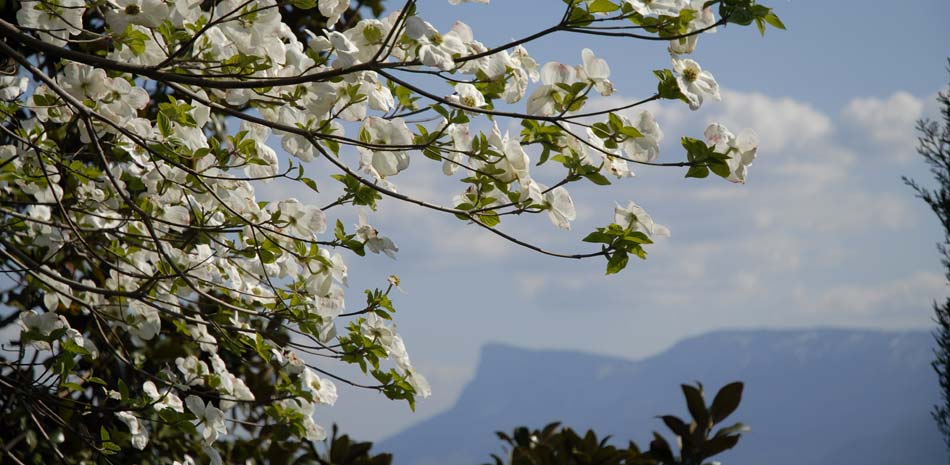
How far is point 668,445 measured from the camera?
8.48ft

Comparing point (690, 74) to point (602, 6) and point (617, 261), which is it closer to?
point (602, 6)

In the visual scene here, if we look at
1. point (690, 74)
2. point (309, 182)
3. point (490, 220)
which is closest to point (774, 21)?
point (690, 74)

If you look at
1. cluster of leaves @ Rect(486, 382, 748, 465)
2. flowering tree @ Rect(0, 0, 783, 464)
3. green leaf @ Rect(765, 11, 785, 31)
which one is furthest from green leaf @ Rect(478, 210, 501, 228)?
cluster of leaves @ Rect(486, 382, 748, 465)

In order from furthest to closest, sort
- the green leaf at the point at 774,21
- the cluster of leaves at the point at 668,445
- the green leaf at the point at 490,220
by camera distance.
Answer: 1. the cluster of leaves at the point at 668,445
2. the green leaf at the point at 490,220
3. the green leaf at the point at 774,21

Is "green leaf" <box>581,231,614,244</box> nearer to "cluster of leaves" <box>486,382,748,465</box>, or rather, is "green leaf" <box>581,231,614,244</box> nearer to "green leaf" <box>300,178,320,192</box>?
"green leaf" <box>300,178,320,192</box>

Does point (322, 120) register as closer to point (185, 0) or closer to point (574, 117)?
point (185, 0)

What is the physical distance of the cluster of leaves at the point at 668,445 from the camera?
8.21 feet

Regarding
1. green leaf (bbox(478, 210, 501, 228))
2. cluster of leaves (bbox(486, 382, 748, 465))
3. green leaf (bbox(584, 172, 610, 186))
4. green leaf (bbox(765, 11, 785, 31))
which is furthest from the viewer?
cluster of leaves (bbox(486, 382, 748, 465))

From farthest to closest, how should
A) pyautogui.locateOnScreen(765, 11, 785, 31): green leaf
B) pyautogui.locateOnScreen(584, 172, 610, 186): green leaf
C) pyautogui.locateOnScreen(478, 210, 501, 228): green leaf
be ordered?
pyautogui.locateOnScreen(478, 210, 501, 228): green leaf
pyautogui.locateOnScreen(584, 172, 610, 186): green leaf
pyautogui.locateOnScreen(765, 11, 785, 31): green leaf

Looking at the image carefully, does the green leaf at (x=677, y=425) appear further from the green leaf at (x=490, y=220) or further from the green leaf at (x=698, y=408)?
the green leaf at (x=490, y=220)

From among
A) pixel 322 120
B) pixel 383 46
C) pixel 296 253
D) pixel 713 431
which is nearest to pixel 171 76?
pixel 322 120

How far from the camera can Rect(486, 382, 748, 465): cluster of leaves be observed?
250 centimetres

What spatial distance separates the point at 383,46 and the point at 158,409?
1.36m

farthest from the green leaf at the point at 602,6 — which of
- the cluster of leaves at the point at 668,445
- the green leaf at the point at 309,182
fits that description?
the cluster of leaves at the point at 668,445
